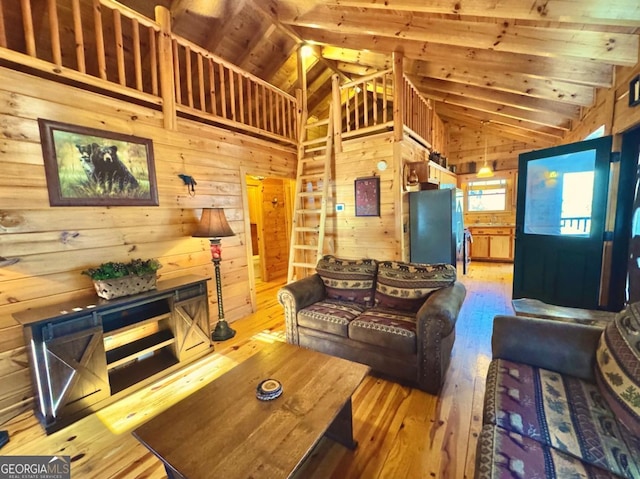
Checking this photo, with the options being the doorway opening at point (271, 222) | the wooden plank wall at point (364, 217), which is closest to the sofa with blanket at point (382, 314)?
the wooden plank wall at point (364, 217)

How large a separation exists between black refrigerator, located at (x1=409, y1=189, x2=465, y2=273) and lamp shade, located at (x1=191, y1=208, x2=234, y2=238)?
2.53 metres

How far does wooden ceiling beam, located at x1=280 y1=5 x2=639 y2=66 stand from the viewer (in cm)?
208

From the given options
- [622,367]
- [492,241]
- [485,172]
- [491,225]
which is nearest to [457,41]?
[622,367]

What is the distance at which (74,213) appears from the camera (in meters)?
2.19

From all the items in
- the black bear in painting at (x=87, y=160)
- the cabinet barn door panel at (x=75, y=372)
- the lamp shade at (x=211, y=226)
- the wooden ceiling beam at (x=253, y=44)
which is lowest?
the cabinet barn door panel at (x=75, y=372)

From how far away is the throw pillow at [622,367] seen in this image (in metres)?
1.07

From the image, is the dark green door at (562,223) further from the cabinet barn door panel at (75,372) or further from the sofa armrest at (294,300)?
the cabinet barn door panel at (75,372)

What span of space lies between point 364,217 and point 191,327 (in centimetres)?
257

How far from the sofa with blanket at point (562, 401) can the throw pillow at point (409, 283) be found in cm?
72

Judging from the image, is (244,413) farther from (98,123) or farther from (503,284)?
(503,284)

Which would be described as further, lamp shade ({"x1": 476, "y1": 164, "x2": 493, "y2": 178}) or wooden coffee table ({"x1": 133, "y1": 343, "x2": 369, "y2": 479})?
lamp shade ({"x1": 476, "y1": 164, "x2": 493, "y2": 178})

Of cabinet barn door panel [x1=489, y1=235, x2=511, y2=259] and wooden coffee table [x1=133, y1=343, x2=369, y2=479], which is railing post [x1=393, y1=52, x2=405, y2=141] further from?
cabinet barn door panel [x1=489, y1=235, x2=511, y2=259]

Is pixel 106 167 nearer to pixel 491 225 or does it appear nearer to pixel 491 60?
pixel 491 60

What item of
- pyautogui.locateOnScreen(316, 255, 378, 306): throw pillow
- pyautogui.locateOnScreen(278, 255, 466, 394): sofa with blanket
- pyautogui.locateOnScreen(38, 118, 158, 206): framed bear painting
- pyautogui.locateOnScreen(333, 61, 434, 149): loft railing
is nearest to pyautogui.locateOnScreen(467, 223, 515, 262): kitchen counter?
pyautogui.locateOnScreen(333, 61, 434, 149): loft railing
